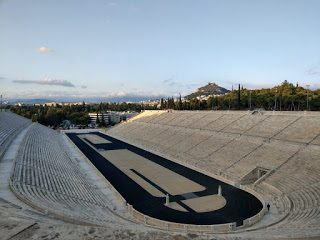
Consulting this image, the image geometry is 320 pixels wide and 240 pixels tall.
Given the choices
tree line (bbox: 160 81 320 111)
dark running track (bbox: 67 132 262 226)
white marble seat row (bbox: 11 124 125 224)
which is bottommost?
dark running track (bbox: 67 132 262 226)

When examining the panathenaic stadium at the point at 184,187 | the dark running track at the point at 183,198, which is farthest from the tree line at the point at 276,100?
the dark running track at the point at 183,198

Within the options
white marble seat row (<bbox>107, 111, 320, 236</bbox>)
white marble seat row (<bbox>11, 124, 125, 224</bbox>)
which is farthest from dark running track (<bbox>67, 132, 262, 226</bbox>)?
white marble seat row (<bbox>11, 124, 125, 224</bbox>)

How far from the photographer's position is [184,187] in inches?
1051

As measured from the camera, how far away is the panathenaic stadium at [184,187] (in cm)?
1227

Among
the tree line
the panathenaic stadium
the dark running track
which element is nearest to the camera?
the panathenaic stadium

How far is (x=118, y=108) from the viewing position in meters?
179

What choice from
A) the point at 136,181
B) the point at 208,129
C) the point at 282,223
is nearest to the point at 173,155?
the point at 208,129

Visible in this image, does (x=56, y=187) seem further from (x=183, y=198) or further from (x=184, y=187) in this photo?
(x=184, y=187)

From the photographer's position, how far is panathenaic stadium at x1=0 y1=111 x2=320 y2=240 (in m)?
12.3

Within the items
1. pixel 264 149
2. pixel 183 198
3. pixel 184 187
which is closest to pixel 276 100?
pixel 264 149

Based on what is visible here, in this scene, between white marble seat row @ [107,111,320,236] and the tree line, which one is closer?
white marble seat row @ [107,111,320,236]

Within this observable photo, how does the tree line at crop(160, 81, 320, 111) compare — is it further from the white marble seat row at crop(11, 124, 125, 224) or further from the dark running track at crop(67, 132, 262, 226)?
the white marble seat row at crop(11, 124, 125, 224)

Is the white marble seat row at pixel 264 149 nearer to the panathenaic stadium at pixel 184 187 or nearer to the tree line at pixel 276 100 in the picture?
the panathenaic stadium at pixel 184 187

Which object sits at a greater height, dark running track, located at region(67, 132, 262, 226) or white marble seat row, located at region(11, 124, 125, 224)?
white marble seat row, located at region(11, 124, 125, 224)
